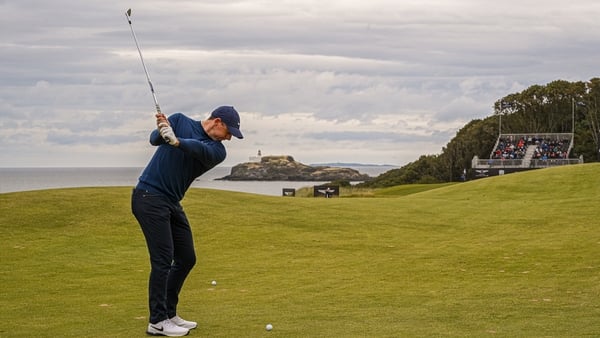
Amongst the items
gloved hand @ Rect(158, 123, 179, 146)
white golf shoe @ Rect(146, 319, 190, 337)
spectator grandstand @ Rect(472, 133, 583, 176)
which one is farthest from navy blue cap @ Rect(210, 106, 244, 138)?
spectator grandstand @ Rect(472, 133, 583, 176)

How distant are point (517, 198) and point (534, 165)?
144 ft

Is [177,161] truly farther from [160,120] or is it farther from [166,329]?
[166,329]

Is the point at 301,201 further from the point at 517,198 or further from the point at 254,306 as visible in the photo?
the point at 254,306

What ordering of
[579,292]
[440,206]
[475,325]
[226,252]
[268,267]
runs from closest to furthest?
[475,325], [579,292], [268,267], [226,252], [440,206]

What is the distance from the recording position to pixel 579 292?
14297 millimetres

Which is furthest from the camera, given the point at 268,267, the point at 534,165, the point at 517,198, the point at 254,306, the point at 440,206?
the point at 534,165

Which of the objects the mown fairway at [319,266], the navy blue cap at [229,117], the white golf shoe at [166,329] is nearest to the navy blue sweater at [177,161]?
the navy blue cap at [229,117]

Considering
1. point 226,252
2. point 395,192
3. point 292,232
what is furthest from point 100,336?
point 395,192

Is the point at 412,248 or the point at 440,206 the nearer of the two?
the point at 412,248

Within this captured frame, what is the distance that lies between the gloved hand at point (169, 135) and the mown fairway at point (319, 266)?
2.32 meters

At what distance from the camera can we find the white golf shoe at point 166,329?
10.4m

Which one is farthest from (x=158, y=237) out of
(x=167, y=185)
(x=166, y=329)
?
(x=166, y=329)

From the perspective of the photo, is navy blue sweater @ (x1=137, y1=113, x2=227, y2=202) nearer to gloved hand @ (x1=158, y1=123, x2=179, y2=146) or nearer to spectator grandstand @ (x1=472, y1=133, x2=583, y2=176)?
gloved hand @ (x1=158, y1=123, x2=179, y2=146)

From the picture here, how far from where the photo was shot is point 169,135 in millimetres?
9938
